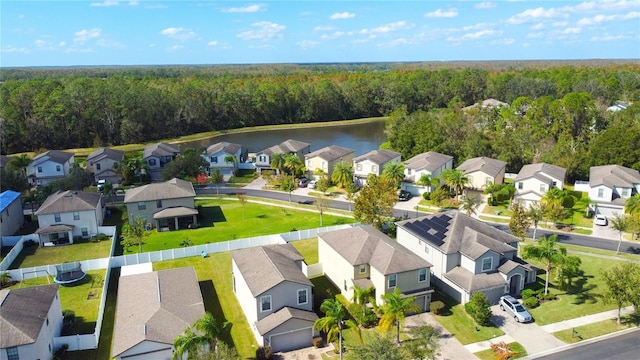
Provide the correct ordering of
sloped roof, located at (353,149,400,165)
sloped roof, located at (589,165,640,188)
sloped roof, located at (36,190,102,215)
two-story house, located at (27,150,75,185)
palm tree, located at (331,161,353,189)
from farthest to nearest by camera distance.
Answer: two-story house, located at (27,150,75,185), sloped roof, located at (353,149,400,165), palm tree, located at (331,161,353,189), sloped roof, located at (589,165,640,188), sloped roof, located at (36,190,102,215)

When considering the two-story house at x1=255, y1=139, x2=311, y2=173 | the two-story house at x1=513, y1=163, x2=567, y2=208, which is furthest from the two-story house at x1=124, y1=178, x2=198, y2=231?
the two-story house at x1=513, y1=163, x2=567, y2=208

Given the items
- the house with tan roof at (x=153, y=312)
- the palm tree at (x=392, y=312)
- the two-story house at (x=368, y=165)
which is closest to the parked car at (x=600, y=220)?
the two-story house at (x=368, y=165)

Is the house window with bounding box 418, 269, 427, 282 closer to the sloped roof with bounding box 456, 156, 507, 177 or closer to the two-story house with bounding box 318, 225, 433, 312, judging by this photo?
the two-story house with bounding box 318, 225, 433, 312

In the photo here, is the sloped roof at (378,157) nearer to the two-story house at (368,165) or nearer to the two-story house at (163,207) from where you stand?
the two-story house at (368,165)

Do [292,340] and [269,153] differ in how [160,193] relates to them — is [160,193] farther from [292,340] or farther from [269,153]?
[292,340]

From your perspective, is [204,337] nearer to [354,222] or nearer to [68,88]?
[354,222]
